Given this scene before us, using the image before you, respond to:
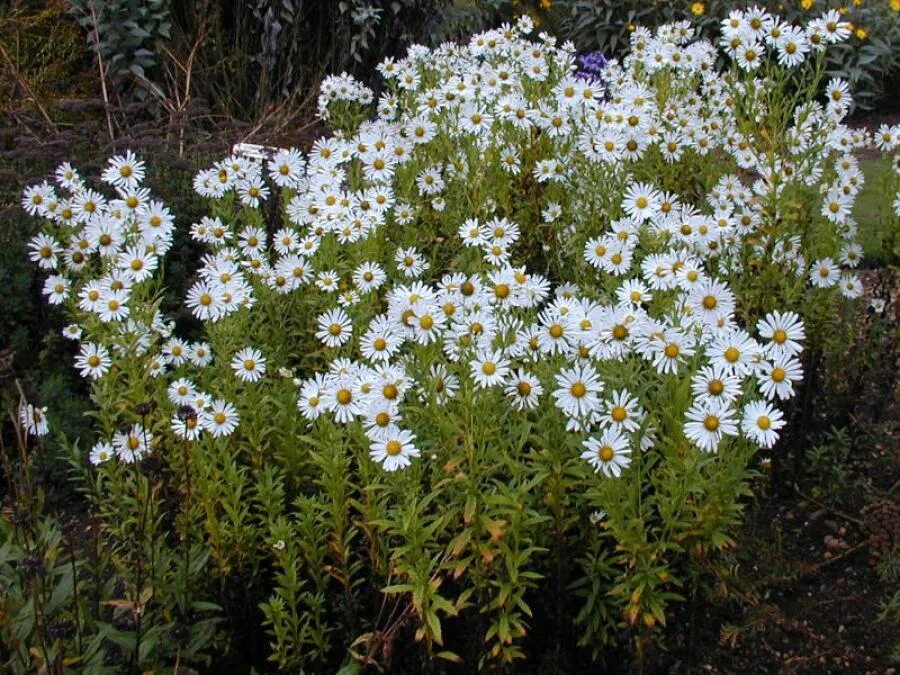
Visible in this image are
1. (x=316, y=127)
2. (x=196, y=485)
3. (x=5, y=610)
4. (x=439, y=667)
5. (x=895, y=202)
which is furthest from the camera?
(x=316, y=127)

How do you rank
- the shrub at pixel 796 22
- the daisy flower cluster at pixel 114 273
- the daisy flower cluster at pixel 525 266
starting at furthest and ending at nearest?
the shrub at pixel 796 22, the daisy flower cluster at pixel 114 273, the daisy flower cluster at pixel 525 266

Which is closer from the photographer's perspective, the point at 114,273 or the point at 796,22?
the point at 114,273

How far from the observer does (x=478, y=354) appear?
226 centimetres

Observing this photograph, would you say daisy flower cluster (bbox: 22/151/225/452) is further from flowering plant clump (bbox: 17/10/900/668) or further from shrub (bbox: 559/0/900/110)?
shrub (bbox: 559/0/900/110)

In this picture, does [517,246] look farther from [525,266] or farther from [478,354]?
[478,354]

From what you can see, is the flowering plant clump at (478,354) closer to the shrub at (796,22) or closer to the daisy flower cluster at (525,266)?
the daisy flower cluster at (525,266)

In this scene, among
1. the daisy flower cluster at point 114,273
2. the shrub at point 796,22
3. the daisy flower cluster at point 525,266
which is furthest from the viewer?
the shrub at point 796,22

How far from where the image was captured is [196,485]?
8.59ft

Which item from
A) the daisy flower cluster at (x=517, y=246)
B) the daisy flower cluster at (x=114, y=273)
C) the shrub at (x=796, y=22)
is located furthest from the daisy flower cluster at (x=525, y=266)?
the shrub at (x=796, y=22)

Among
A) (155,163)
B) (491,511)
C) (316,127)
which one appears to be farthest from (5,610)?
(316,127)

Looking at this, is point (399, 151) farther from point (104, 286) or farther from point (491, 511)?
point (491, 511)

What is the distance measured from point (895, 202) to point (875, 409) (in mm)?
697

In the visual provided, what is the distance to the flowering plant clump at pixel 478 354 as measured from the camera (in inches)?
89.3

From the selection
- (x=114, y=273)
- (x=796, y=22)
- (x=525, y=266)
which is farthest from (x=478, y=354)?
(x=796, y=22)
